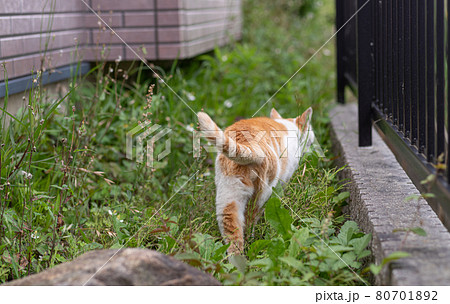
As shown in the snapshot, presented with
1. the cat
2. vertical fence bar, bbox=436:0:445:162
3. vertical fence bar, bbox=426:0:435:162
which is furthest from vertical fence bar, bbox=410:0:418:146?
the cat

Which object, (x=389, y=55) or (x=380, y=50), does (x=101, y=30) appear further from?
(x=389, y=55)

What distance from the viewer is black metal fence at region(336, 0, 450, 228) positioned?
1.84 metres

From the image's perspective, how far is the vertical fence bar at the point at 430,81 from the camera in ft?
6.35

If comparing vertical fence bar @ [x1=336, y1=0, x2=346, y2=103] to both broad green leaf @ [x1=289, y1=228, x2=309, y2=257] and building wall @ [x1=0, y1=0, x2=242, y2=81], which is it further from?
broad green leaf @ [x1=289, y1=228, x2=309, y2=257]

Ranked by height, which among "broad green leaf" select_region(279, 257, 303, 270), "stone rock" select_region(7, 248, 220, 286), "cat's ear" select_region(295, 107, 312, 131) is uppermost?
"cat's ear" select_region(295, 107, 312, 131)

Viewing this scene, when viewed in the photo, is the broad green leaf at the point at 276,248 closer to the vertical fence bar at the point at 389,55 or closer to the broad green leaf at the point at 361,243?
the broad green leaf at the point at 361,243

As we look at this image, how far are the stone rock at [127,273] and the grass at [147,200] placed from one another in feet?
0.54

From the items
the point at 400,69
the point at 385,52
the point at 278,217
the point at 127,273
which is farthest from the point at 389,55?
the point at 127,273

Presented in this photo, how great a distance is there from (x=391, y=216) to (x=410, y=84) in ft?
1.96

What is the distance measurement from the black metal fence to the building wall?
1382 millimetres

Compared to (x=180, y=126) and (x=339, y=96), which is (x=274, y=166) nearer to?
(x=180, y=126)

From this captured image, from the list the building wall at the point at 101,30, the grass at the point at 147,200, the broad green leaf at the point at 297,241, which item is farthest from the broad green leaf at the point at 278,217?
the building wall at the point at 101,30

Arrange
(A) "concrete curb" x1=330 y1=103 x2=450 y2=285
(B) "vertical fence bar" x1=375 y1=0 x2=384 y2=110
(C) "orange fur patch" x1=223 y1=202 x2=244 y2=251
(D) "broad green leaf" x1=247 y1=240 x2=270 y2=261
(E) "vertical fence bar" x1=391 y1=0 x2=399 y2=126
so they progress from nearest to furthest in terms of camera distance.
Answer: (A) "concrete curb" x1=330 y1=103 x2=450 y2=285
(D) "broad green leaf" x1=247 y1=240 x2=270 y2=261
(C) "orange fur patch" x1=223 y1=202 x2=244 y2=251
(E) "vertical fence bar" x1=391 y1=0 x2=399 y2=126
(B) "vertical fence bar" x1=375 y1=0 x2=384 y2=110

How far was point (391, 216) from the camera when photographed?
2.05 meters
